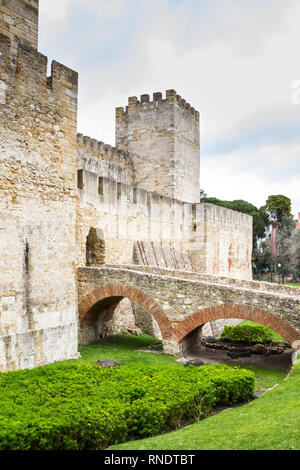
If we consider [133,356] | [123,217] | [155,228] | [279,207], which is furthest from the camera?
[279,207]

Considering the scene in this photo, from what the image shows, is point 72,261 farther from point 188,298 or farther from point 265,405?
point 265,405

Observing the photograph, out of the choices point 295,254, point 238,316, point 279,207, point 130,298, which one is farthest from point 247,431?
Result: point 279,207

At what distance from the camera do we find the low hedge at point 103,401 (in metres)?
5.26

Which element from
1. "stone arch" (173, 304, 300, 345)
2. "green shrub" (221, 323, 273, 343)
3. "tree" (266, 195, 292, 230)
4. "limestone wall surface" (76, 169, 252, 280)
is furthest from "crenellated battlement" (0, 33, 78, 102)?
"tree" (266, 195, 292, 230)

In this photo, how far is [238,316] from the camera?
35.1 ft

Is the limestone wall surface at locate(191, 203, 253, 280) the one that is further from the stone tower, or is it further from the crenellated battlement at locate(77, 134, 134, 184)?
the crenellated battlement at locate(77, 134, 134, 184)

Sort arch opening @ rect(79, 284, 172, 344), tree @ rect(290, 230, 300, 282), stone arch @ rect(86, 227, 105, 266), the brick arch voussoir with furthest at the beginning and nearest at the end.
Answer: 1. tree @ rect(290, 230, 300, 282)
2. stone arch @ rect(86, 227, 105, 266)
3. arch opening @ rect(79, 284, 172, 344)
4. the brick arch voussoir

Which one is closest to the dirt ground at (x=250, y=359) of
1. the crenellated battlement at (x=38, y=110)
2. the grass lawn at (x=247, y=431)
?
the grass lawn at (x=247, y=431)

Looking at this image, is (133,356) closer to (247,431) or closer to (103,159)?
(247,431)

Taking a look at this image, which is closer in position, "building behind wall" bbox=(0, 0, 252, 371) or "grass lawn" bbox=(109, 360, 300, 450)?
"grass lawn" bbox=(109, 360, 300, 450)

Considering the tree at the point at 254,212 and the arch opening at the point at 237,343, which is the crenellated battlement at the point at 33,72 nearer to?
the arch opening at the point at 237,343

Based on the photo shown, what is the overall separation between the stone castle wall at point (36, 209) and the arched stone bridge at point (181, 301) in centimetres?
160

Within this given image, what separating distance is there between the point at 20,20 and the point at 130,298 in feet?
26.9

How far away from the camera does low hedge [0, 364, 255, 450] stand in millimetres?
5258
